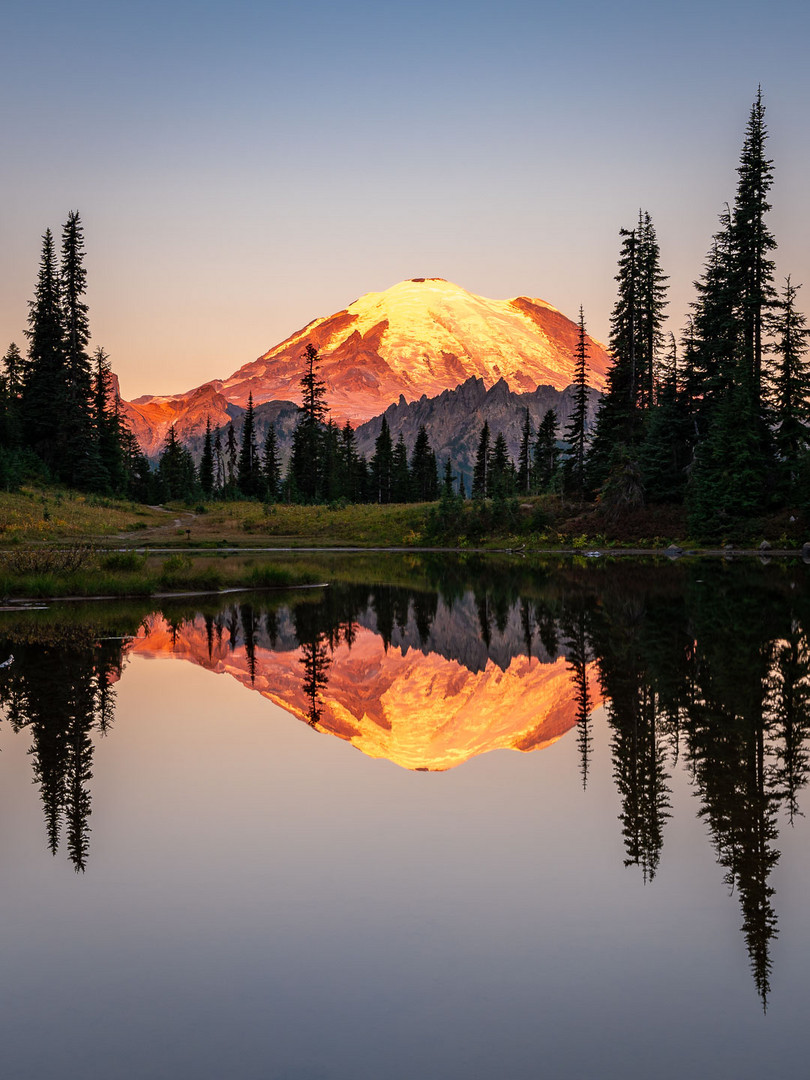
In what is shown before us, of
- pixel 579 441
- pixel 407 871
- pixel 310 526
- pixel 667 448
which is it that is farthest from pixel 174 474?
pixel 407 871

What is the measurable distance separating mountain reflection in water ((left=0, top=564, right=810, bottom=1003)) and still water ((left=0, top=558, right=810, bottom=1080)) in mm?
75

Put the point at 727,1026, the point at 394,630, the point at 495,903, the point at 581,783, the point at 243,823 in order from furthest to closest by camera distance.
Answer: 1. the point at 394,630
2. the point at 581,783
3. the point at 243,823
4. the point at 495,903
5. the point at 727,1026

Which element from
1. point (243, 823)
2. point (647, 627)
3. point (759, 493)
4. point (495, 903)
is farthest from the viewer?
point (759, 493)

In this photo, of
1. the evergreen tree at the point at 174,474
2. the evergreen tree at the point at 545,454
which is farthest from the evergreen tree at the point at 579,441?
the evergreen tree at the point at 174,474

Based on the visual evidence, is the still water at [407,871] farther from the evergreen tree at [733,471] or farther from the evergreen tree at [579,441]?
the evergreen tree at [579,441]

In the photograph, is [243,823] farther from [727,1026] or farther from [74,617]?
[74,617]

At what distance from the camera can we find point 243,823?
9508 millimetres

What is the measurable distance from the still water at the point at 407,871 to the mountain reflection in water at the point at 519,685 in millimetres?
75

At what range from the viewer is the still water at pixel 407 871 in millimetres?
5539

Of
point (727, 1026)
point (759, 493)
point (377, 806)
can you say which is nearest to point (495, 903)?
point (727, 1026)

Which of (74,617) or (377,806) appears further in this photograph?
(74,617)

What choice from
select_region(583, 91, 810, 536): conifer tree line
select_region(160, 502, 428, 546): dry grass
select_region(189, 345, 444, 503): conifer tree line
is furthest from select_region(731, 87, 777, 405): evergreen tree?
select_region(189, 345, 444, 503): conifer tree line

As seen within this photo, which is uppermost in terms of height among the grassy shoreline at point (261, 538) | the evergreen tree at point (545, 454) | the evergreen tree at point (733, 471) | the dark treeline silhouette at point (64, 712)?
the evergreen tree at point (545, 454)

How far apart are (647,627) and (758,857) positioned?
629 inches
